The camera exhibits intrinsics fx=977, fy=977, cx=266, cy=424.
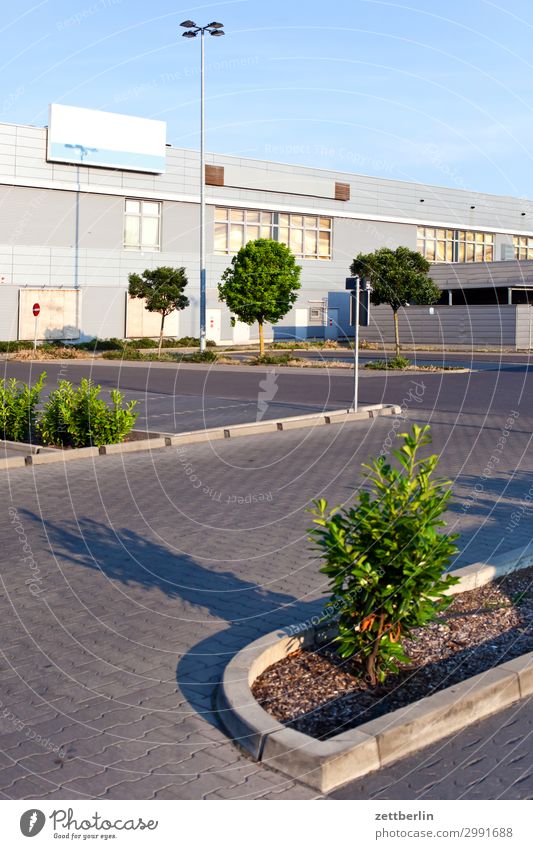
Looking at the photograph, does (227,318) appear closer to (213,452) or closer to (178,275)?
(178,275)

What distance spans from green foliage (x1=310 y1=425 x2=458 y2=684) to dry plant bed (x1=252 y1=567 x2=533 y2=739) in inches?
5.7

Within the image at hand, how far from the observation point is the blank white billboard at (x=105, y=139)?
48.7 meters

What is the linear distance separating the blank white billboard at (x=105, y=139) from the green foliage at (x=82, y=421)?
117 ft

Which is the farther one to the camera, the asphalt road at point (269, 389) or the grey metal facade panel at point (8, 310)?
the grey metal facade panel at point (8, 310)

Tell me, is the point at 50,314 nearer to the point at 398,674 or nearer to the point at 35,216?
the point at 35,216

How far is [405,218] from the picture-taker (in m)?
65.8

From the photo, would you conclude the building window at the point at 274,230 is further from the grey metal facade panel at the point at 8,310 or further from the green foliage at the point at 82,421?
the green foliage at the point at 82,421

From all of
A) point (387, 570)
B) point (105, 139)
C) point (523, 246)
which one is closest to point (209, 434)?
point (387, 570)

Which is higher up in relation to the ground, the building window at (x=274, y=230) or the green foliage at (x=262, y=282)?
the building window at (x=274, y=230)

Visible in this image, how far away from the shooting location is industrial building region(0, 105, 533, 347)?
48.7 metres

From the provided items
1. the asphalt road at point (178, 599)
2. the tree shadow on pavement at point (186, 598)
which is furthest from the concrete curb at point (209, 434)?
the tree shadow on pavement at point (186, 598)

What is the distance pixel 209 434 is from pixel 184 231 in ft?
131

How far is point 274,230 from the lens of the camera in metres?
59.7

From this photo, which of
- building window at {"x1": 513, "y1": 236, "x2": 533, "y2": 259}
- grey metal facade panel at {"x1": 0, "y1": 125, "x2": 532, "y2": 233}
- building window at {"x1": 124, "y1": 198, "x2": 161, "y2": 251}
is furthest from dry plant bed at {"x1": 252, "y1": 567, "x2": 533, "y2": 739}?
building window at {"x1": 513, "y1": 236, "x2": 533, "y2": 259}
